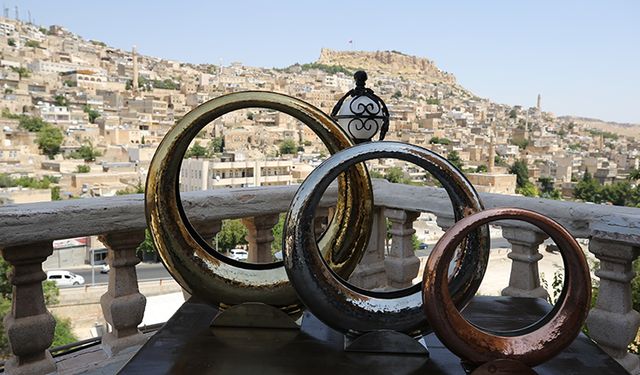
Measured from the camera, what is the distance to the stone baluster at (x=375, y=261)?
9.71 feet

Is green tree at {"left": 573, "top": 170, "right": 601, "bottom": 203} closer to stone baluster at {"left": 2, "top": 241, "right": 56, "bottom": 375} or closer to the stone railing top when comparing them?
the stone railing top

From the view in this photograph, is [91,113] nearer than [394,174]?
No

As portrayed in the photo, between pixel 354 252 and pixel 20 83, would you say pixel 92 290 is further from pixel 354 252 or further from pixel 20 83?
pixel 20 83

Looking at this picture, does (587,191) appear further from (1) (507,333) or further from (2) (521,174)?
(1) (507,333)

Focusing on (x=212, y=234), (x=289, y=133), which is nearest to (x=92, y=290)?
(x=212, y=234)

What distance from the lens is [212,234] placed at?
231 cm

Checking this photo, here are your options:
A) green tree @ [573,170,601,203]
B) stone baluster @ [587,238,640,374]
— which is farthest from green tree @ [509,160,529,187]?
stone baluster @ [587,238,640,374]

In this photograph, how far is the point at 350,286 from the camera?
47.4 inches

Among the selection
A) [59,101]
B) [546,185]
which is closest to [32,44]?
[59,101]

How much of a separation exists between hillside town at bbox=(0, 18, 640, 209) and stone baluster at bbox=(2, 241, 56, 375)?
1818 cm

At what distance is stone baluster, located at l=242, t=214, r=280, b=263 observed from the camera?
2.52 metres

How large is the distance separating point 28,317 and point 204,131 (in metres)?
66.8

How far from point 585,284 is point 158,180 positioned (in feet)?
3.12

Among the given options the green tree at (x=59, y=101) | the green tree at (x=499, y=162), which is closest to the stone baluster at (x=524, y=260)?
the green tree at (x=499, y=162)
